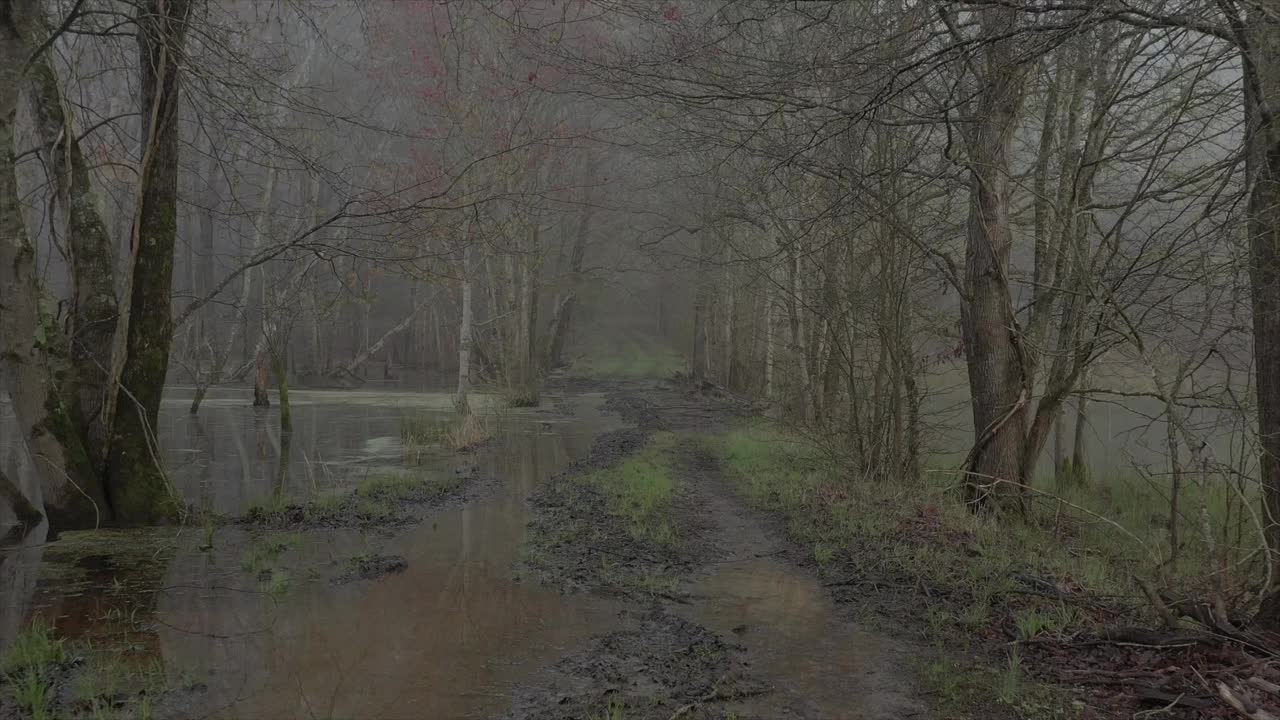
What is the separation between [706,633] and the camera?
529 cm

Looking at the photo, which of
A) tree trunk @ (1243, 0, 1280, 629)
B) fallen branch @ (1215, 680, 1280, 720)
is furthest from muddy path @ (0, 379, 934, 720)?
tree trunk @ (1243, 0, 1280, 629)

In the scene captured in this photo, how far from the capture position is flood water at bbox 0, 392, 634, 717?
4.31 meters

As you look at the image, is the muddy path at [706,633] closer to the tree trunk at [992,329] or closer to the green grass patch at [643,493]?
the green grass patch at [643,493]

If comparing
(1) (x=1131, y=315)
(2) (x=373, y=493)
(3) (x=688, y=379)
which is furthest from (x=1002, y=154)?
(3) (x=688, y=379)

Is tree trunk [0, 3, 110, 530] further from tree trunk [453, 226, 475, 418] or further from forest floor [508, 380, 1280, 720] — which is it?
tree trunk [453, 226, 475, 418]

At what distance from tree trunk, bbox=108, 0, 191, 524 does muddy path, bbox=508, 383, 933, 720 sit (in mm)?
3746

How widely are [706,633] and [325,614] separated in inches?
101

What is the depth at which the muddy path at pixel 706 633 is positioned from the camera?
4.23m

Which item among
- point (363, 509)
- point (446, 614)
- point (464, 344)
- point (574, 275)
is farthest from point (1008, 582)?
point (574, 275)

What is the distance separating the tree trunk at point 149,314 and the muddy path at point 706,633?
3.75 metres

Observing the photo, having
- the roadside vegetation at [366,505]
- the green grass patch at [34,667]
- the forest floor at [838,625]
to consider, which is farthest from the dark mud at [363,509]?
the green grass patch at [34,667]

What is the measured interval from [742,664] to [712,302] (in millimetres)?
22419

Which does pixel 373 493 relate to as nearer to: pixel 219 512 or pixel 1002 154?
pixel 219 512

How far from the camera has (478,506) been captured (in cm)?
966
